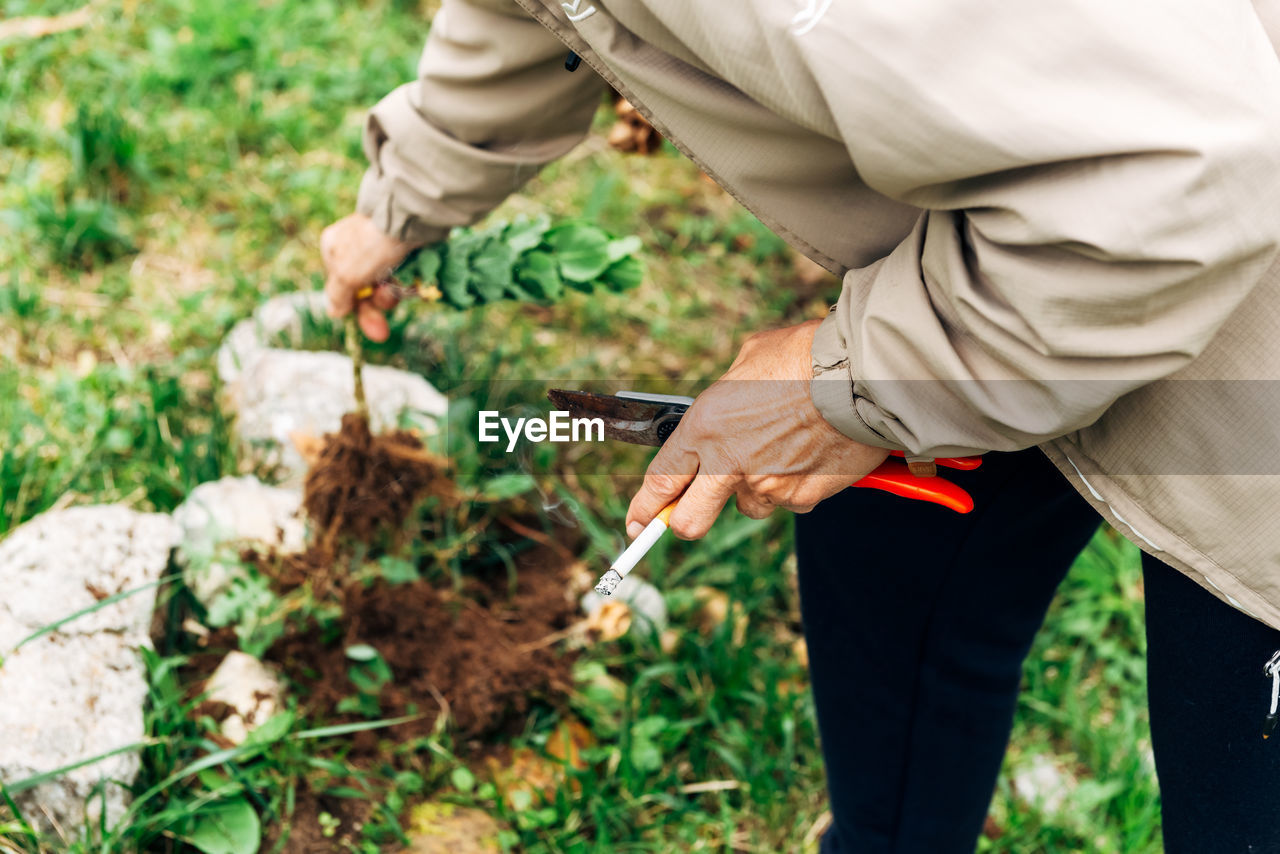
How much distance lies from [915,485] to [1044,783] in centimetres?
131

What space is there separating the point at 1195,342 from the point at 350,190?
273 centimetres

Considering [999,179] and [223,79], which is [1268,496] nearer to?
[999,179]

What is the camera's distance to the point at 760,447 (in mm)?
1215

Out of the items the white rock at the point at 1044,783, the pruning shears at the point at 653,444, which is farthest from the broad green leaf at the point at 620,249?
the white rock at the point at 1044,783

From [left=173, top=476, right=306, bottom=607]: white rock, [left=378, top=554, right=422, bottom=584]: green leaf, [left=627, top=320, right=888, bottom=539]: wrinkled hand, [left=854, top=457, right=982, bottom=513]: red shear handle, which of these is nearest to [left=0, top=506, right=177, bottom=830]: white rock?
[left=173, top=476, right=306, bottom=607]: white rock

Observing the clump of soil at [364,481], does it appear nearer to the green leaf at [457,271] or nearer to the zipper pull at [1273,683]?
the green leaf at [457,271]

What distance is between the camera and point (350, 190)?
318 centimetres

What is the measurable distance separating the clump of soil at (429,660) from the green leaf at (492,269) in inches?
25.8

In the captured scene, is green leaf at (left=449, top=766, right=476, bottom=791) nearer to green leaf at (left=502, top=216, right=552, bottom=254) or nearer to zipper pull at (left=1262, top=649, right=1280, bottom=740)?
green leaf at (left=502, top=216, right=552, bottom=254)

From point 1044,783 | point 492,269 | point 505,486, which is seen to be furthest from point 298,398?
point 1044,783

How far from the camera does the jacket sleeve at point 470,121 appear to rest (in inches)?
56.6

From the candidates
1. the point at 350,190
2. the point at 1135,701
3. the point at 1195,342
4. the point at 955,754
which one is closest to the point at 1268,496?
the point at 1195,342

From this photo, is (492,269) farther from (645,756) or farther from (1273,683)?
(1273,683)

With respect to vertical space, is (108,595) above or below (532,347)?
below
